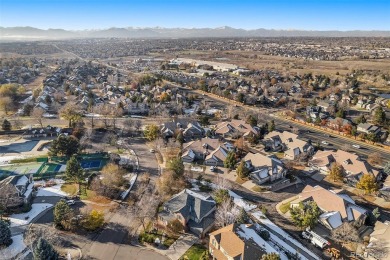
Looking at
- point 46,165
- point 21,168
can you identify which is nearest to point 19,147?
point 21,168

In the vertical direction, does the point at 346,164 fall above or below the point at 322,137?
above

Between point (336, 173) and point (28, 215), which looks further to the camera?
point (336, 173)

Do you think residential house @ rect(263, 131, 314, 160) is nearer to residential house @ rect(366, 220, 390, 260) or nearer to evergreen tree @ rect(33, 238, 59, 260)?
residential house @ rect(366, 220, 390, 260)

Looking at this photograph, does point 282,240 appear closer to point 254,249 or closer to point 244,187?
point 254,249

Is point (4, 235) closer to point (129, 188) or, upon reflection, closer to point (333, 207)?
point (129, 188)

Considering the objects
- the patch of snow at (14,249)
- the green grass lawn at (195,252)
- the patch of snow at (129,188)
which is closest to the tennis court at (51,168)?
the patch of snow at (129,188)

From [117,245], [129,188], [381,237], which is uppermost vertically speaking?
[129,188]
